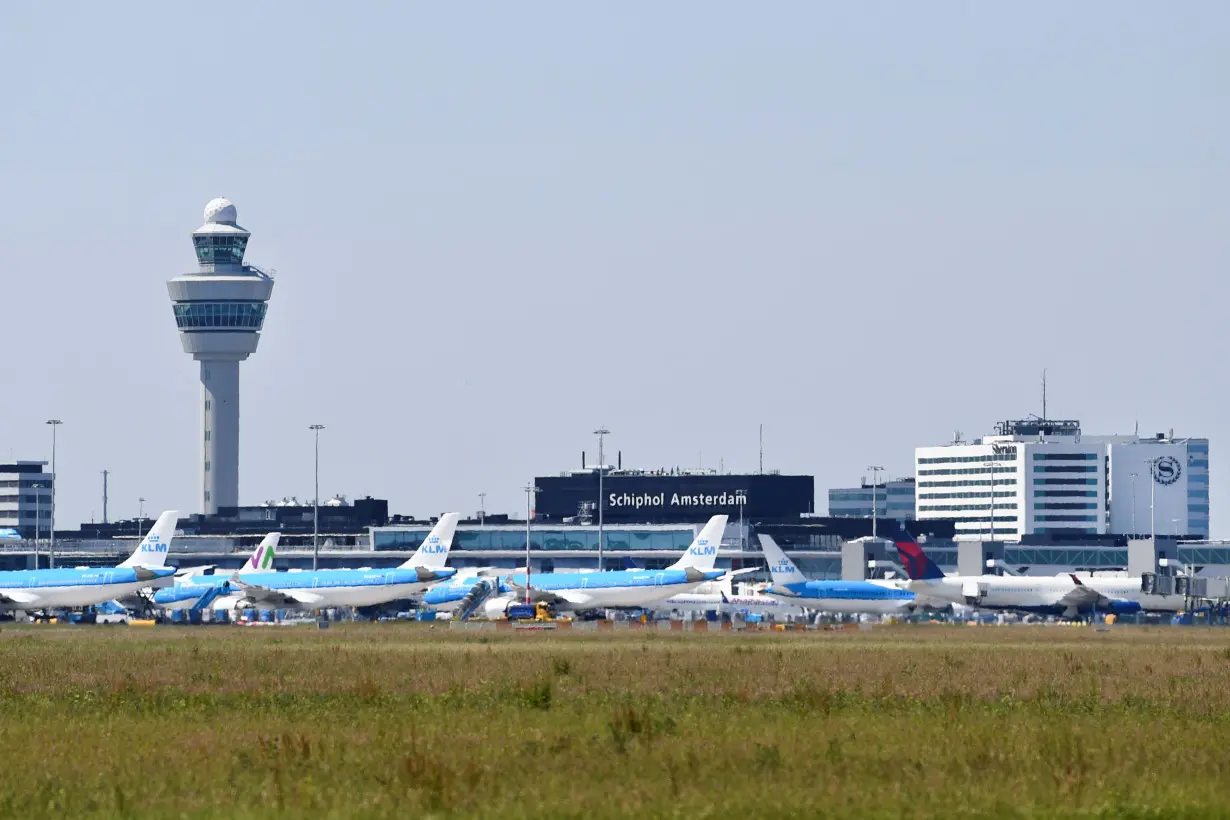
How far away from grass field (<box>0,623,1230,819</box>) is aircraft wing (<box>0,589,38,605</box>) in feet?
220

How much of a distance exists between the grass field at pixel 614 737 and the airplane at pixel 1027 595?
74.2 meters

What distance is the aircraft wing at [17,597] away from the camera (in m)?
139

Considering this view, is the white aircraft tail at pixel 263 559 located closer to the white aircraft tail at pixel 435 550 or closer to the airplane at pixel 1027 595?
the white aircraft tail at pixel 435 550

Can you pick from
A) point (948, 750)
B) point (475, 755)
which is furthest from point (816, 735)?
point (475, 755)

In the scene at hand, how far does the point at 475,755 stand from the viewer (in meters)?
35.8

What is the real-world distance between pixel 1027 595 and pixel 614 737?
117 m

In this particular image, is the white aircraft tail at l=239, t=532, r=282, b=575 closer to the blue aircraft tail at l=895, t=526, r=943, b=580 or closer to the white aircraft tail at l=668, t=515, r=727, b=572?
the white aircraft tail at l=668, t=515, r=727, b=572

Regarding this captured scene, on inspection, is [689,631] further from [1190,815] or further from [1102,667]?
[1190,815]


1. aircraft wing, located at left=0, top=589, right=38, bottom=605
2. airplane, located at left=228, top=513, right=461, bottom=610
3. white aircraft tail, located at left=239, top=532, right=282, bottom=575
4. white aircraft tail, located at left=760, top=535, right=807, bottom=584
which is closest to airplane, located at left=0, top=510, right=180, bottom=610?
aircraft wing, located at left=0, top=589, right=38, bottom=605

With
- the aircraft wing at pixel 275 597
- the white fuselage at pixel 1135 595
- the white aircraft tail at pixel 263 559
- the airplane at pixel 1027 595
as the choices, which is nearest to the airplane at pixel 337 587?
the aircraft wing at pixel 275 597

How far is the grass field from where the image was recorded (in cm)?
3048

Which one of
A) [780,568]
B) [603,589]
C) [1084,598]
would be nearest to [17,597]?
[603,589]

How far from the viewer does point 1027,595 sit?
15125cm

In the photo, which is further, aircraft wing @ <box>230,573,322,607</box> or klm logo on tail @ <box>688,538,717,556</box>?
klm logo on tail @ <box>688,538,717,556</box>
